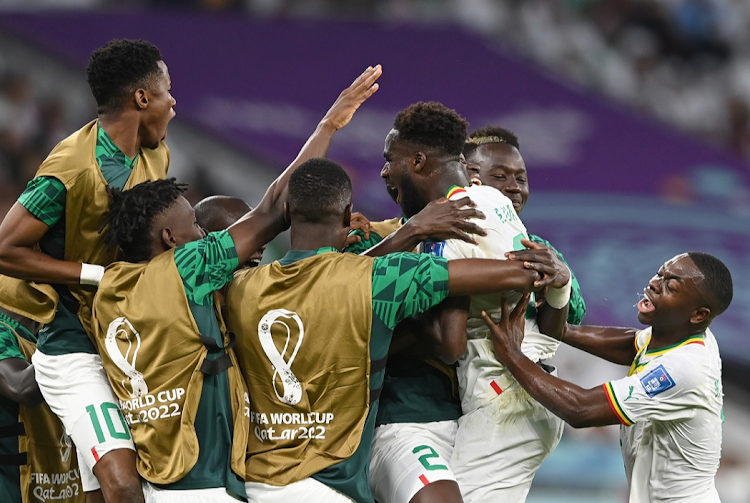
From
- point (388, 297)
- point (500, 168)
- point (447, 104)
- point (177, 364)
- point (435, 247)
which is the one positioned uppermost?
point (447, 104)

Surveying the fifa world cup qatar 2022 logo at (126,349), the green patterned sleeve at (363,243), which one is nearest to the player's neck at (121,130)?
the fifa world cup qatar 2022 logo at (126,349)

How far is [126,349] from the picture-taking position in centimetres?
461

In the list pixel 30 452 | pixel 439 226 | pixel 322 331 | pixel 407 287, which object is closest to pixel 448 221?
pixel 439 226

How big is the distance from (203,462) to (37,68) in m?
7.72

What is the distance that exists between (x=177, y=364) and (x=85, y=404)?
604 mm

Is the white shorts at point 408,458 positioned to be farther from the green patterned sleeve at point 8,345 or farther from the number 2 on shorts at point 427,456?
the green patterned sleeve at point 8,345

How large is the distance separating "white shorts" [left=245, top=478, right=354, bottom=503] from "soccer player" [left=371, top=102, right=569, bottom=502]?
1.42ft

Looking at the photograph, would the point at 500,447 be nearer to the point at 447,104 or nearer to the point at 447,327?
the point at 447,327

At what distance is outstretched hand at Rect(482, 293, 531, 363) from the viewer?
4895mm

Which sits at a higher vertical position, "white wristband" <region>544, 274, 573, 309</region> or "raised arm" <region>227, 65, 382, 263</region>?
"raised arm" <region>227, 65, 382, 263</region>

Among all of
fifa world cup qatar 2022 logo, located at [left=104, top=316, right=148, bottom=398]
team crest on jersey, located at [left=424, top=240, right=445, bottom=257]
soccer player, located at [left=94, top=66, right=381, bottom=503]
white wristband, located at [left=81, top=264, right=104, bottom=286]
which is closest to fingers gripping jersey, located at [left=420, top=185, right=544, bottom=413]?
team crest on jersey, located at [left=424, top=240, right=445, bottom=257]

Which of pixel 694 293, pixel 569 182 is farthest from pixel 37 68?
pixel 694 293

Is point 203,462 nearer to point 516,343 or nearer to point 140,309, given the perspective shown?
point 140,309

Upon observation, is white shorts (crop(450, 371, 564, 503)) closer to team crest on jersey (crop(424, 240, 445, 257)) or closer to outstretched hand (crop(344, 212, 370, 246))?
team crest on jersey (crop(424, 240, 445, 257))
